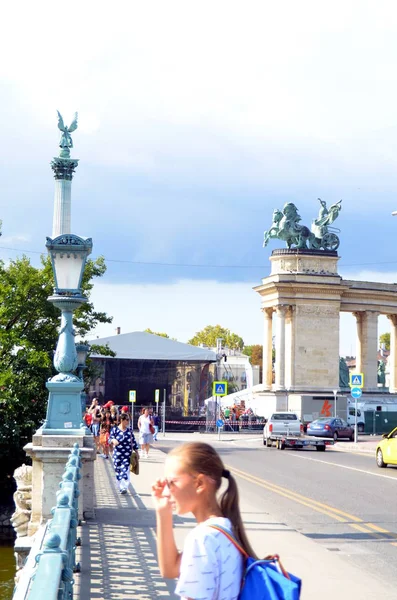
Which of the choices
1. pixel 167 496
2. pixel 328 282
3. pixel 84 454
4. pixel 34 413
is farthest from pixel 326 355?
pixel 167 496

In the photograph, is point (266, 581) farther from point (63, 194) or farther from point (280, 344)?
point (280, 344)

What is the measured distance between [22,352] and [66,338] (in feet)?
83.6

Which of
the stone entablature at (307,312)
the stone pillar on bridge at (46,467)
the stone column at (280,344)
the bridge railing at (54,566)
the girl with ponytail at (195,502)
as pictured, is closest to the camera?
the girl with ponytail at (195,502)

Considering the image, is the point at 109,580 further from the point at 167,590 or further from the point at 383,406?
the point at 383,406

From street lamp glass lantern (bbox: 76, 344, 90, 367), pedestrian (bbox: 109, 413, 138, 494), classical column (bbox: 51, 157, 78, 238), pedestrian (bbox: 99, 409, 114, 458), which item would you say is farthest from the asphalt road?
classical column (bbox: 51, 157, 78, 238)

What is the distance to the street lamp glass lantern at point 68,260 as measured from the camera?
12125 mm

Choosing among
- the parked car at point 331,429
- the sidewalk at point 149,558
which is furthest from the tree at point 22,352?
the sidewalk at point 149,558

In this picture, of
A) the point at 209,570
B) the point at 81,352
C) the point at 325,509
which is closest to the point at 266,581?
the point at 209,570

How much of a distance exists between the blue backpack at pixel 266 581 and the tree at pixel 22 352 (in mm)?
32631

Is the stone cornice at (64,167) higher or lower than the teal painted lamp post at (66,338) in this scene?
higher

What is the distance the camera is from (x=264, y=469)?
2781cm

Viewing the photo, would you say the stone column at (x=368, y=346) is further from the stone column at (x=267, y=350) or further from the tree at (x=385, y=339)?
the tree at (x=385, y=339)

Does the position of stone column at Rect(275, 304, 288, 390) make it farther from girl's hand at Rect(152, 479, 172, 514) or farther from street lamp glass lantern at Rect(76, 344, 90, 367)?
girl's hand at Rect(152, 479, 172, 514)

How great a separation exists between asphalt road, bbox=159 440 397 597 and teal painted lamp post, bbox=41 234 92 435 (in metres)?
3.92
